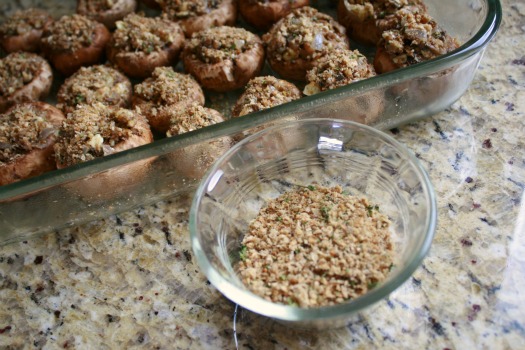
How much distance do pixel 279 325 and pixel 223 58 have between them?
88 centimetres

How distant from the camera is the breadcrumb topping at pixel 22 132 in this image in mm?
1692

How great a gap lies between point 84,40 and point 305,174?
96cm

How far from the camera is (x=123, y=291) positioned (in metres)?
1.51

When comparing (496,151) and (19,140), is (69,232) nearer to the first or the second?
(19,140)

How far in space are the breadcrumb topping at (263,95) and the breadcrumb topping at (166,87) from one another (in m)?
0.18

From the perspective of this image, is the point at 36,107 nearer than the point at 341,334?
No

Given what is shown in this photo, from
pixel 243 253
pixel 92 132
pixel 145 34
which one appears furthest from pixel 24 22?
pixel 243 253

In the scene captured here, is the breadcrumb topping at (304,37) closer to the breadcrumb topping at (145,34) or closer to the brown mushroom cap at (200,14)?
the brown mushroom cap at (200,14)

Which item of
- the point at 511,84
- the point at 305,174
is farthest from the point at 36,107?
the point at 511,84

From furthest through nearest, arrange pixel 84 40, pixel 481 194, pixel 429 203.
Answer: pixel 84 40, pixel 481 194, pixel 429 203

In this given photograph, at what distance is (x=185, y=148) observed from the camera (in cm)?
151

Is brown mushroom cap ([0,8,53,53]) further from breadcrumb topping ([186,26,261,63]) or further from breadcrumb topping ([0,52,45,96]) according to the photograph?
breadcrumb topping ([186,26,261,63])

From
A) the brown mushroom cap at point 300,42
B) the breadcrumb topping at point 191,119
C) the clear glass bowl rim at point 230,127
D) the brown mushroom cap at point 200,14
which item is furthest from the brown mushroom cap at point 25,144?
the brown mushroom cap at point 300,42

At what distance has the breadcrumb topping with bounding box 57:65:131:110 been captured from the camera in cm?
186
